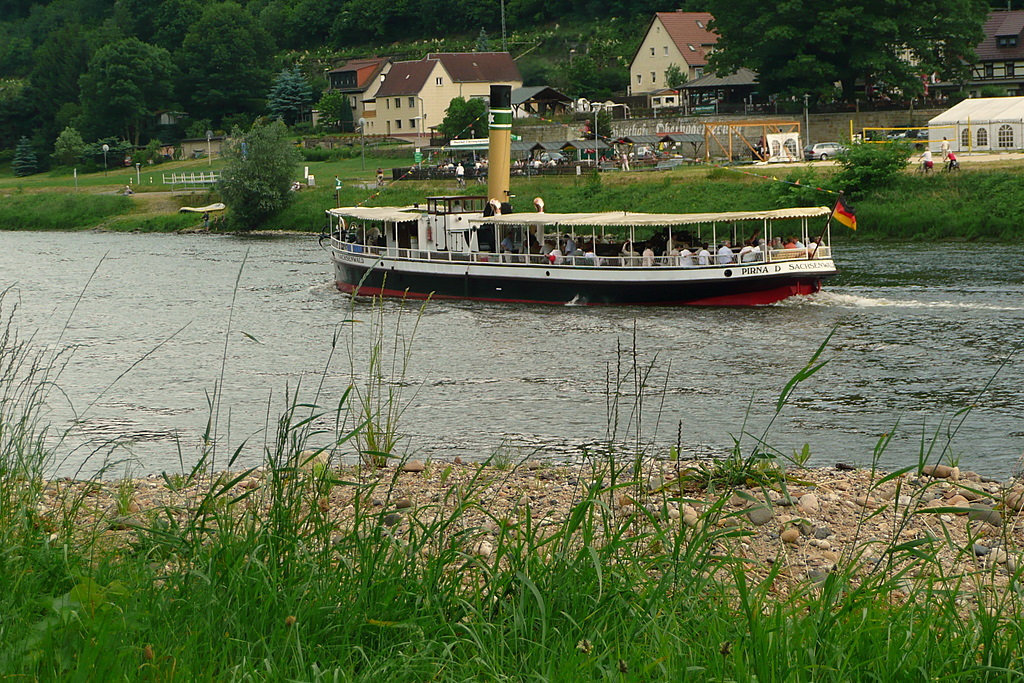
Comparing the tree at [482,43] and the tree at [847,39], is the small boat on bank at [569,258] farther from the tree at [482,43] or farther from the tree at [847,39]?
the tree at [482,43]

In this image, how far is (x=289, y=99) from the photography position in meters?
116

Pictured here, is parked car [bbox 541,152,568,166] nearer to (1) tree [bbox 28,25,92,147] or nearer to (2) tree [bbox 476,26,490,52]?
(2) tree [bbox 476,26,490,52]

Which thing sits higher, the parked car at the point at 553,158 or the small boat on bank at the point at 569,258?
the parked car at the point at 553,158

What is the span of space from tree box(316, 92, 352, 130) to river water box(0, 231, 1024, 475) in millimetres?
68932

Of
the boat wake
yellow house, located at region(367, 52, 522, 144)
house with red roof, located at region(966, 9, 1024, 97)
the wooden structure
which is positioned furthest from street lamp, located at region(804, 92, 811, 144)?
the boat wake

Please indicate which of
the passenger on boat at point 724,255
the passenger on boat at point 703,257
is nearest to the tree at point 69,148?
the passenger on boat at point 703,257

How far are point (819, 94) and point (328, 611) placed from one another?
238 feet

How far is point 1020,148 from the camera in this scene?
5828 cm

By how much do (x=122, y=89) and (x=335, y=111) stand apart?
69.9 feet

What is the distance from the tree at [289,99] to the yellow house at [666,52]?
30955mm

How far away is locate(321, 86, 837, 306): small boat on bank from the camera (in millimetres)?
31188

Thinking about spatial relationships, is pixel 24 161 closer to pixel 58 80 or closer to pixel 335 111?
pixel 58 80

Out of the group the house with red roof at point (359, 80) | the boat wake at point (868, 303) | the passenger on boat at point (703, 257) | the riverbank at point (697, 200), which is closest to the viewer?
the boat wake at point (868, 303)

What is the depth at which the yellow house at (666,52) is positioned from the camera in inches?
4087
